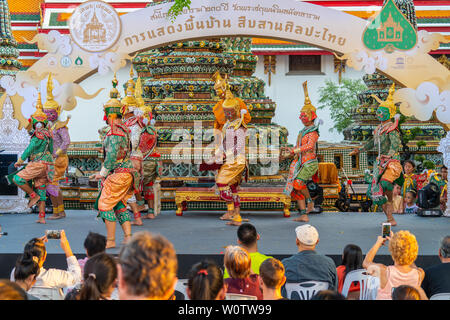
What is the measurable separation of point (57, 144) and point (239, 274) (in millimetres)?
5158

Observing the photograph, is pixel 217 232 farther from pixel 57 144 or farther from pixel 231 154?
pixel 57 144

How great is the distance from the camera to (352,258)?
4734 mm

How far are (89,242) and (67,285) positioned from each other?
0.47 m

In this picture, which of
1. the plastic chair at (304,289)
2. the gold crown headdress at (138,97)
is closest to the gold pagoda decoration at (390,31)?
the gold crown headdress at (138,97)

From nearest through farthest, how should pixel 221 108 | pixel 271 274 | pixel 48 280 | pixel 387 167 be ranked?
pixel 271 274, pixel 48 280, pixel 387 167, pixel 221 108

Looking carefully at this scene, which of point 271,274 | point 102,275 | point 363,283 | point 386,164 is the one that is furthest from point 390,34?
point 102,275

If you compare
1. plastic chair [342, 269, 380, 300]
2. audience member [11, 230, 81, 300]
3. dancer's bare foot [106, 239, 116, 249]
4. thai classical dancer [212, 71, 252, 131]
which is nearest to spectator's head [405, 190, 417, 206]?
thai classical dancer [212, 71, 252, 131]

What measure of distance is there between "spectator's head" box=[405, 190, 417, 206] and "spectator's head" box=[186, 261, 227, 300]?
6.79m

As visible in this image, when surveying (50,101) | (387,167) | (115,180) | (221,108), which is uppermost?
(50,101)

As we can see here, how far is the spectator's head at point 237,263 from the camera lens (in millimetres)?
4031

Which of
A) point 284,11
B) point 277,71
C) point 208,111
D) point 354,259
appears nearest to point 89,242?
point 354,259

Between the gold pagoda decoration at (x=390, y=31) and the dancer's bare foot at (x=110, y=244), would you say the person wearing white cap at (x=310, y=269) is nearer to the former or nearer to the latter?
the dancer's bare foot at (x=110, y=244)
